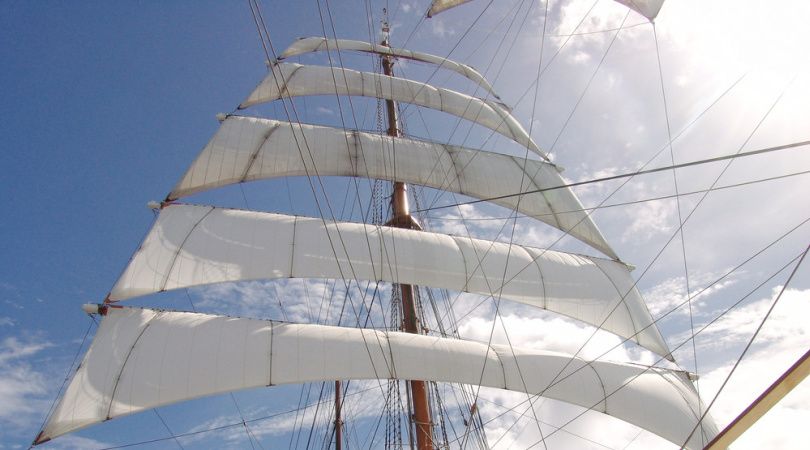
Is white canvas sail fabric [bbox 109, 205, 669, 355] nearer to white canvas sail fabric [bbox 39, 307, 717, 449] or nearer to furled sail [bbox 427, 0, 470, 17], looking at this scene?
white canvas sail fabric [bbox 39, 307, 717, 449]

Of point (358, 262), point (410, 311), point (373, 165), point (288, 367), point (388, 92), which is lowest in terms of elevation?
point (288, 367)

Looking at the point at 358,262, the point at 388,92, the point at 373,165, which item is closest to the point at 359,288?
the point at 358,262

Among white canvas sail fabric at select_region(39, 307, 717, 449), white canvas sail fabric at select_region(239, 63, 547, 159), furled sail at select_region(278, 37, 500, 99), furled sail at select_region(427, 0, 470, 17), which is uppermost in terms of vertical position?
furled sail at select_region(278, 37, 500, 99)

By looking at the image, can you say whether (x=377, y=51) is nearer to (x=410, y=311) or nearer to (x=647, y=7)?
(x=410, y=311)

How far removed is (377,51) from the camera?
16.8 m

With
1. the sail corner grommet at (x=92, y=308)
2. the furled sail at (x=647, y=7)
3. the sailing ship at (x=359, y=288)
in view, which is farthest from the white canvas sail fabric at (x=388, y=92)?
the furled sail at (x=647, y=7)

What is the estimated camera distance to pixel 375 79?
15.2 m

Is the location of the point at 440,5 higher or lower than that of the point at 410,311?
higher

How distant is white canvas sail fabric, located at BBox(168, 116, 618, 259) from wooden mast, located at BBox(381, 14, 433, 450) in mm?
699

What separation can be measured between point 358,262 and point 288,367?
274 centimetres

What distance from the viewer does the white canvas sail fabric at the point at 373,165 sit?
38.5ft

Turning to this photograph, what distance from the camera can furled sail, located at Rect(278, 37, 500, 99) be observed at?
631 inches

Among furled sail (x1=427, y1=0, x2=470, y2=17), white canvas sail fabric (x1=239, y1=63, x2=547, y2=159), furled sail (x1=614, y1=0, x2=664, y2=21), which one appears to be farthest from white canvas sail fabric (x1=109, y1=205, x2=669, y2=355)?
furled sail (x1=614, y1=0, x2=664, y2=21)

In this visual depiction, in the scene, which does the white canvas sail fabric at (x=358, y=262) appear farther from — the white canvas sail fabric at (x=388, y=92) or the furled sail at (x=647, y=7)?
the furled sail at (x=647, y=7)
